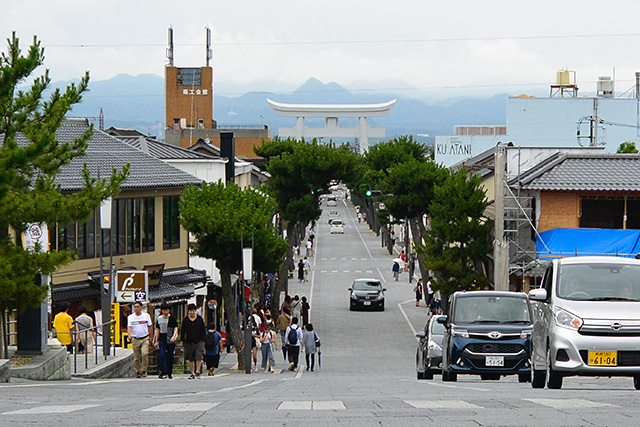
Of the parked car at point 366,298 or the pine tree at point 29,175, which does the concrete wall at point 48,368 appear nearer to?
the pine tree at point 29,175

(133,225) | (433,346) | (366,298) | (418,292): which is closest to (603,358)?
(433,346)

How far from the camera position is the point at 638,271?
512 inches

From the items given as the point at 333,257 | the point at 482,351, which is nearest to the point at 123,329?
the point at 482,351

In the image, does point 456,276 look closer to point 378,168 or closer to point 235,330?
point 235,330

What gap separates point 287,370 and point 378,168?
144ft

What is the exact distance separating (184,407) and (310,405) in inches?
55.9

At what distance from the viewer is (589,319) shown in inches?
475

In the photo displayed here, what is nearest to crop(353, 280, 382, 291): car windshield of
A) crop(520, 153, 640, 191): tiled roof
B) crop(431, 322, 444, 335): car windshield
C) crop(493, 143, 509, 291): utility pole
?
crop(493, 143, 509, 291): utility pole

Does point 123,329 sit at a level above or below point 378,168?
below

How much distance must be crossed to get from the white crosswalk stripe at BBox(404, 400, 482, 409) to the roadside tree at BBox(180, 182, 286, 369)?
17491 mm

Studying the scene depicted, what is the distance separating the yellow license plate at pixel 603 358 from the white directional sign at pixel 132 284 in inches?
508

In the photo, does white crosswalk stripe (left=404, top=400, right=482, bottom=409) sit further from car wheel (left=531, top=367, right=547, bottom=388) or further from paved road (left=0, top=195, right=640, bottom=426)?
car wheel (left=531, top=367, right=547, bottom=388)

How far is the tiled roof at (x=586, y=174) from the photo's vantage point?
3519cm

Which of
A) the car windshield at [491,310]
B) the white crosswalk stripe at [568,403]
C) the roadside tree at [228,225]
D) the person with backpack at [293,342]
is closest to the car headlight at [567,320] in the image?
the white crosswalk stripe at [568,403]
